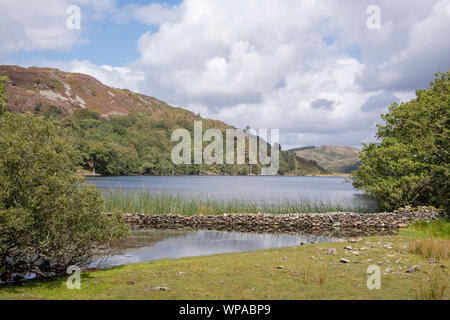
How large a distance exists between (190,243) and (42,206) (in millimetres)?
10203

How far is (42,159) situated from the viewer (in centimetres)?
869

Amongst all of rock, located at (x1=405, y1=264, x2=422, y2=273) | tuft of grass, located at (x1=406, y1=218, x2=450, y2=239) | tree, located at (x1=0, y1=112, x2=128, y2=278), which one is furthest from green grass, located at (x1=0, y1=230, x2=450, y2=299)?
tuft of grass, located at (x1=406, y1=218, x2=450, y2=239)

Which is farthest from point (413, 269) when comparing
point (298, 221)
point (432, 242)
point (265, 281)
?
point (298, 221)

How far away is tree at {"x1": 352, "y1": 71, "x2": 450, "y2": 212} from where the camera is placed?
2331cm

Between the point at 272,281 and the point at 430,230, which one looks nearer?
the point at 272,281

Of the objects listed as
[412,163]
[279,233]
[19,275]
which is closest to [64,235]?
[19,275]

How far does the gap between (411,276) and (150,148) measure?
14468cm

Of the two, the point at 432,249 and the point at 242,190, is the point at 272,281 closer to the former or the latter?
the point at 432,249

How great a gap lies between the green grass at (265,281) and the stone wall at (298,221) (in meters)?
11.1

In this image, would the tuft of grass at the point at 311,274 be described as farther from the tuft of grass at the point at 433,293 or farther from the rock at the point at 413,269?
the rock at the point at 413,269

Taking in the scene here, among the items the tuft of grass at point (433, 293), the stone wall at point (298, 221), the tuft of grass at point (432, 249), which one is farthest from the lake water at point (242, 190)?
the tuft of grass at point (433, 293)

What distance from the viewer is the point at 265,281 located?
8180mm
